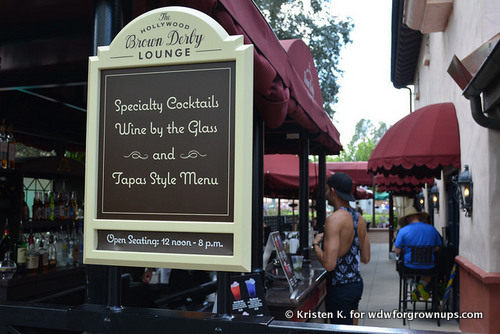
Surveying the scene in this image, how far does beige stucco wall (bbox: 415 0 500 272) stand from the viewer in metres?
5.98

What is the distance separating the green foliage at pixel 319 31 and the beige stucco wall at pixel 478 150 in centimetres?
971

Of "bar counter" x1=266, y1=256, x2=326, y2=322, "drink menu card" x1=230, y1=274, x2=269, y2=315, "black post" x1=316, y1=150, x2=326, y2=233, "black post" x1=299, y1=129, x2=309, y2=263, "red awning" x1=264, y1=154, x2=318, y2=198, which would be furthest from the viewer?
"red awning" x1=264, y1=154, x2=318, y2=198

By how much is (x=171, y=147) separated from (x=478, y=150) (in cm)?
550

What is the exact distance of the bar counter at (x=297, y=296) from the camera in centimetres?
428

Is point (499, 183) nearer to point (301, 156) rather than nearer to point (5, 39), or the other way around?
point (301, 156)

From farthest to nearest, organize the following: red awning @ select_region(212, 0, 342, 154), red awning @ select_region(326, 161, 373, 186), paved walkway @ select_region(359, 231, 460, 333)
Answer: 1. red awning @ select_region(326, 161, 373, 186)
2. paved walkway @ select_region(359, 231, 460, 333)
3. red awning @ select_region(212, 0, 342, 154)

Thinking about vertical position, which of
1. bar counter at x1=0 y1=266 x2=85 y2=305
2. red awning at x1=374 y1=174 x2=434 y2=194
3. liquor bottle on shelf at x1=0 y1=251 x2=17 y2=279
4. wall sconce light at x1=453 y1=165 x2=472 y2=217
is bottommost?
bar counter at x1=0 y1=266 x2=85 y2=305

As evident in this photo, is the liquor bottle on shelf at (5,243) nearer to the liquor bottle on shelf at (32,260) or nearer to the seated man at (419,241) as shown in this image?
the liquor bottle on shelf at (32,260)

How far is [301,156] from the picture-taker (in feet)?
22.0

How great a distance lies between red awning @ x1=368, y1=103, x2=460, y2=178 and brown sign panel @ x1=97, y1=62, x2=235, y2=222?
6136mm

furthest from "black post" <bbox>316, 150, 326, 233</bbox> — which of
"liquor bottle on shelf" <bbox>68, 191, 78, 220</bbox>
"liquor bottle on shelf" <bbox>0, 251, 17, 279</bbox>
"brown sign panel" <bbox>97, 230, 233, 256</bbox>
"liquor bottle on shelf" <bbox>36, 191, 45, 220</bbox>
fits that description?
"brown sign panel" <bbox>97, 230, 233, 256</bbox>

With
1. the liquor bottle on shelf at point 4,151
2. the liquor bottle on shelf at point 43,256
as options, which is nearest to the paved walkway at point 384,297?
the liquor bottle on shelf at point 43,256

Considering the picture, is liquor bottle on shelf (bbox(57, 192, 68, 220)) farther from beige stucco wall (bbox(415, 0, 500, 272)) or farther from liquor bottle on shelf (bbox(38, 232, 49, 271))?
beige stucco wall (bbox(415, 0, 500, 272))

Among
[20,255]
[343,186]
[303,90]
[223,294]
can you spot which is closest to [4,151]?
[20,255]
